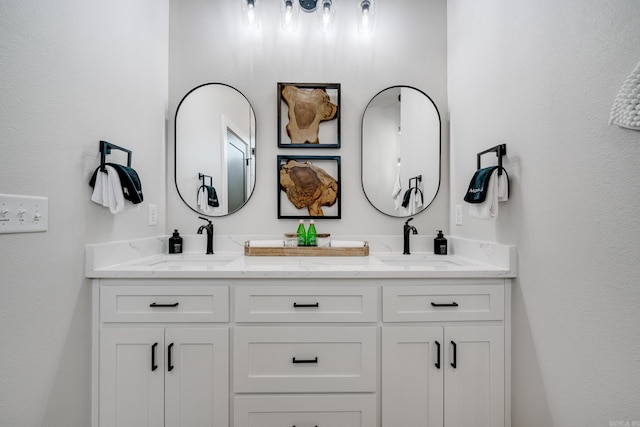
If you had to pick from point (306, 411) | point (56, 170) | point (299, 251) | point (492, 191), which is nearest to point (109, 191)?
point (56, 170)

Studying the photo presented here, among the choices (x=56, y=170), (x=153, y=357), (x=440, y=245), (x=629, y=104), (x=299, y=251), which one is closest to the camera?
(x=629, y=104)

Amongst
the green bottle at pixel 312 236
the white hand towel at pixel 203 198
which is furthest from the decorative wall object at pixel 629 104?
the white hand towel at pixel 203 198

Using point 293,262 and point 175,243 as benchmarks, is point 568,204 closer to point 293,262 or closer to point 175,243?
point 293,262

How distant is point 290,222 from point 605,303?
155cm

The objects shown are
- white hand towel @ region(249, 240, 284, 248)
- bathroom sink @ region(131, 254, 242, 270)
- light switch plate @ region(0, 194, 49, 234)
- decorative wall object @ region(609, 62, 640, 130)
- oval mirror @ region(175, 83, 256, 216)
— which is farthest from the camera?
oval mirror @ region(175, 83, 256, 216)

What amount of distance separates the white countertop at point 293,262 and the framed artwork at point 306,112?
29.8 inches

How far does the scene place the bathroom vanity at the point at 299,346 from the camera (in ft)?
4.17

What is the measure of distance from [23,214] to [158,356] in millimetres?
765

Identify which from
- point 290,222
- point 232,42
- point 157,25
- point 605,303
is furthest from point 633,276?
point 157,25

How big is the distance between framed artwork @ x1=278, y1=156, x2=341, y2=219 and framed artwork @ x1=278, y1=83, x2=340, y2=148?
11 cm

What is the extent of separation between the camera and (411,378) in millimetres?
1302

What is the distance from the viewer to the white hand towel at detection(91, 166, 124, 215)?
50.2 inches

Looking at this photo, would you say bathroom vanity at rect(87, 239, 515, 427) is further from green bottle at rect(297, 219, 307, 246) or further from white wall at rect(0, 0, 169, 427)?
green bottle at rect(297, 219, 307, 246)

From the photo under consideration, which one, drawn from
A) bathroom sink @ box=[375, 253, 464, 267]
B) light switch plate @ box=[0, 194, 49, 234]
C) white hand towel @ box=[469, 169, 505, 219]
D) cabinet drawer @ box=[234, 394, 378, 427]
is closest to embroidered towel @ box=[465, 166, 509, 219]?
white hand towel @ box=[469, 169, 505, 219]
